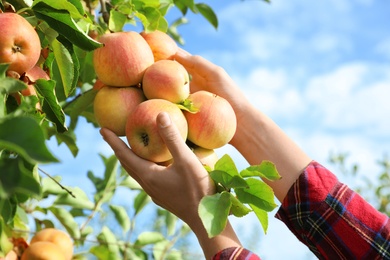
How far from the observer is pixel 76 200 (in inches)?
69.5

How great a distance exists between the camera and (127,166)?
1.22 metres

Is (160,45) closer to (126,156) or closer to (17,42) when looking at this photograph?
(126,156)

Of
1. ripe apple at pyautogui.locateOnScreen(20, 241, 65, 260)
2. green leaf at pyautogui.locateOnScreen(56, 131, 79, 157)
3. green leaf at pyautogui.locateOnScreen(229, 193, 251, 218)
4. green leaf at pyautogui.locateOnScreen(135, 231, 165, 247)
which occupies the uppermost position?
green leaf at pyautogui.locateOnScreen(229, 193, 251, 218)

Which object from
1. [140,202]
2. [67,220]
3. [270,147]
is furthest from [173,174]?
[140,202]

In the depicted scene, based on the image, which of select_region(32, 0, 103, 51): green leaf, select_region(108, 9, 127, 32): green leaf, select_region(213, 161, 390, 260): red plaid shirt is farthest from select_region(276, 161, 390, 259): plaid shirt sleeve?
select_region(32, 0, 103, 51): green leaf

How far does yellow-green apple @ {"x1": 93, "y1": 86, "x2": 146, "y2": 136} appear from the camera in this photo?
1.19 m

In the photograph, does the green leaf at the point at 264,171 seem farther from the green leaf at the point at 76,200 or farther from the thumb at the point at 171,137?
the green leaf at the point at 76,200

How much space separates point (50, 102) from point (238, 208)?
357 millimetres

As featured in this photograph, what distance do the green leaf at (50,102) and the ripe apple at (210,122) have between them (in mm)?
243

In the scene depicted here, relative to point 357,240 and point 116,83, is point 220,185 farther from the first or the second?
point 357,240

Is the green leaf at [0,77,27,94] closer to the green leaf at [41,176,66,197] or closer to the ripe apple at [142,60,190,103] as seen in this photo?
the ripe apple at [142,60,190,103]

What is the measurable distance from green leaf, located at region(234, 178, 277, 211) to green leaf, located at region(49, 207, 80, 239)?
762mm

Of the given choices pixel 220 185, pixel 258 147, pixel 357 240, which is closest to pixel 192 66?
pixel 258 147

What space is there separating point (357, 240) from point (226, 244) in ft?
1.33
